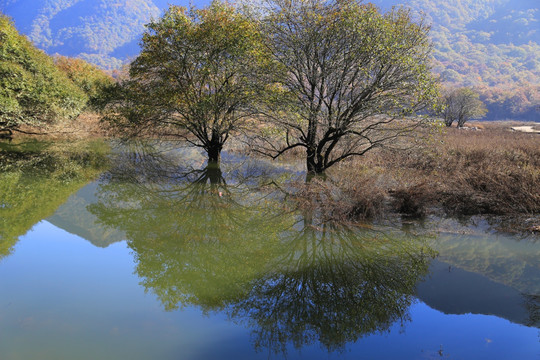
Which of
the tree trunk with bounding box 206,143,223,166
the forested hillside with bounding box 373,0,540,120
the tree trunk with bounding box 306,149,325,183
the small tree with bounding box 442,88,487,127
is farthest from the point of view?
the forested hillside with bounding box 373,0,540,120

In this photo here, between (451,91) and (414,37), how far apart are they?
4917 cm

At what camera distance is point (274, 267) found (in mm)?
8398

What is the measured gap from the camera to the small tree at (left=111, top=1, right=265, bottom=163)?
18.0 m

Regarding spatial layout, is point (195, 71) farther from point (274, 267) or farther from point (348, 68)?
point (274, 267)

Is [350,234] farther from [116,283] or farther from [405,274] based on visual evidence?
[116,283]

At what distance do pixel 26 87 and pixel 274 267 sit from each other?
2391cm

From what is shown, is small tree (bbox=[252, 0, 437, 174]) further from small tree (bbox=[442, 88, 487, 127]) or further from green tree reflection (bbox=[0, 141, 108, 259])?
small tree (bbox=[442, 88, 487, 127])

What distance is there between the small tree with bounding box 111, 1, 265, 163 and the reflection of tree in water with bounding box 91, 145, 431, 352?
698 cm

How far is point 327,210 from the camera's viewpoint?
12094 millimetres

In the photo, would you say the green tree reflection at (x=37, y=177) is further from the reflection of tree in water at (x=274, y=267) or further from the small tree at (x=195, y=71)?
the small tree at (x=195, y=71)

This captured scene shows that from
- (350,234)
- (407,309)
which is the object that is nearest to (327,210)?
(350,234)

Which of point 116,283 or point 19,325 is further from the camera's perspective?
point 116,283

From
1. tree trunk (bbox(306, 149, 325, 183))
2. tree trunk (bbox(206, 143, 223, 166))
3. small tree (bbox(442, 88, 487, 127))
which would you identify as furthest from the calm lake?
small tree (bbox(442, 88, 487, 127))

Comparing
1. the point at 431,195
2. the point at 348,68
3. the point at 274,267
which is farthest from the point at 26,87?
the point at 431,195
